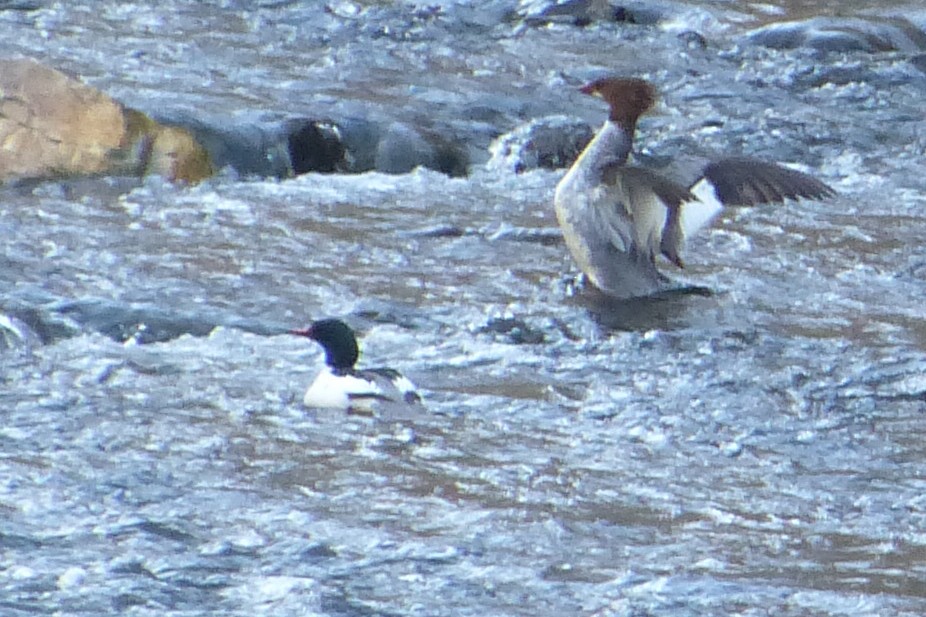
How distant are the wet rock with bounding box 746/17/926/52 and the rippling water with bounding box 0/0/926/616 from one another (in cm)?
160

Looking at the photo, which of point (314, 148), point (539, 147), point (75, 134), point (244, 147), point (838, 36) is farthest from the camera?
point (838, 36)

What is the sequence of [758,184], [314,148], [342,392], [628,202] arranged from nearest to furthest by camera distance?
1. [342,392]
2. [758,184]
3. [628,202]
4. [314,148]

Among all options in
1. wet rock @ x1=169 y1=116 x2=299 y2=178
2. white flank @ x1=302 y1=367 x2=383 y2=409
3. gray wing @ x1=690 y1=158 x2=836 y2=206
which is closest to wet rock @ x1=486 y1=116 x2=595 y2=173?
wet rock @ x1=169 y1=116 x2=299 y2=178

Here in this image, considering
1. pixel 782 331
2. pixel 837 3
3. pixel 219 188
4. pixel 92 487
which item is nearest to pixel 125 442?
pixel 92 487

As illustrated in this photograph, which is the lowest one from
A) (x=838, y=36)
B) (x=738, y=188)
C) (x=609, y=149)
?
(x=738, y=188)

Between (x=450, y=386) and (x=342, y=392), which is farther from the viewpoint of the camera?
(x=450, y=386)

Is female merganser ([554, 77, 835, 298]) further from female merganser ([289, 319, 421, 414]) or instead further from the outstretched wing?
female merganser ([289, 319, 421, 414])

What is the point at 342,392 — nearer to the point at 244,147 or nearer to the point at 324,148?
the point at 244,147

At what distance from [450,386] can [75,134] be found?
323cm

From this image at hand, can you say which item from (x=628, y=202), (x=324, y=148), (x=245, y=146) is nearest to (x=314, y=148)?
(x=324, y=148)

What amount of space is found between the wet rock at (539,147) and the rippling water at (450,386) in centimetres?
14

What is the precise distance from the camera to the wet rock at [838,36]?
12.9 m

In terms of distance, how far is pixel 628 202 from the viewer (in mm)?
8172

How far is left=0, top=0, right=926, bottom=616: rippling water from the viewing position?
4906 millimetres
